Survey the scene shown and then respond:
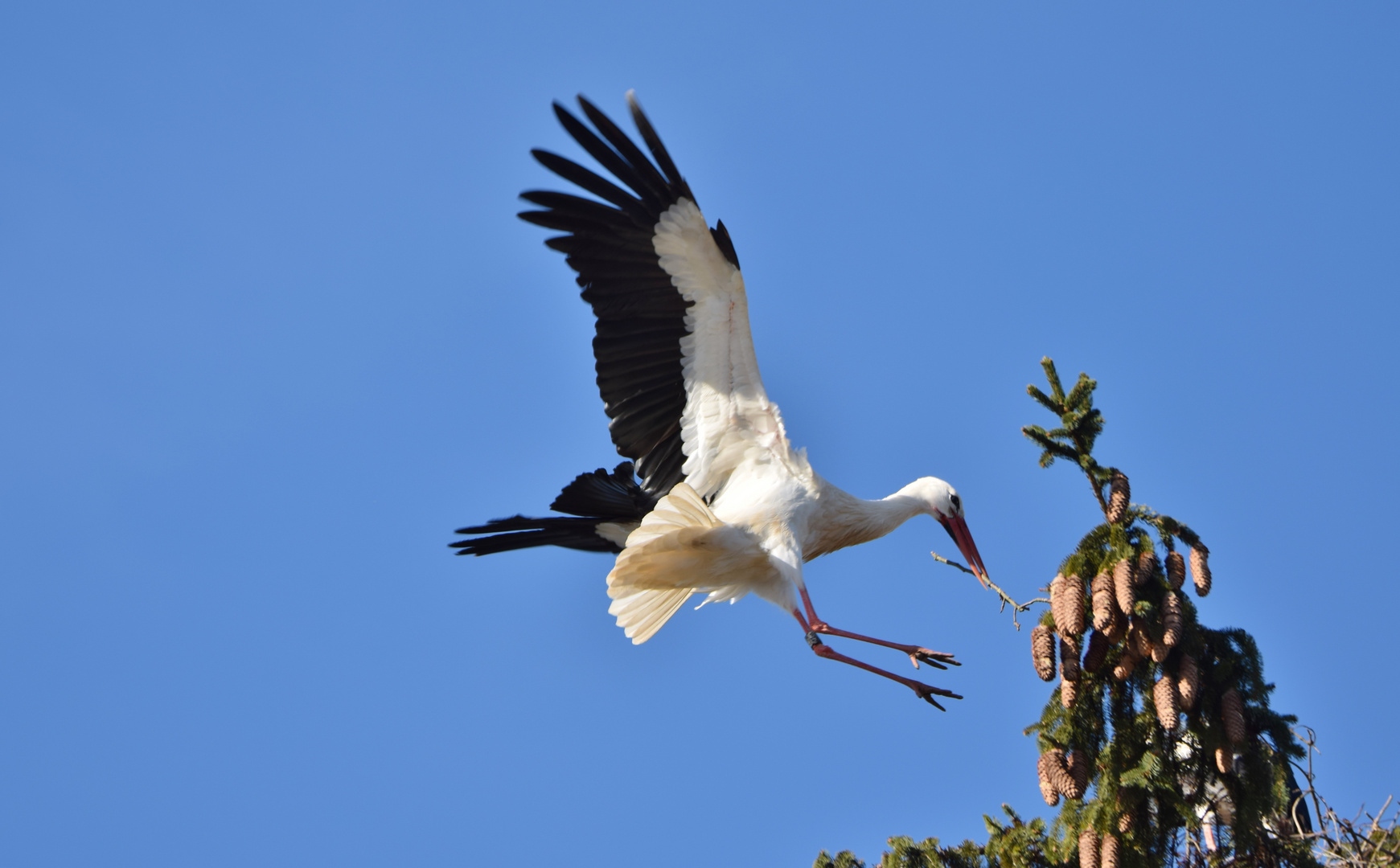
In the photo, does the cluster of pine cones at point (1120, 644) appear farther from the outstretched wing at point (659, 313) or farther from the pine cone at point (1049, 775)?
the outstretched wing at point (659, 313)

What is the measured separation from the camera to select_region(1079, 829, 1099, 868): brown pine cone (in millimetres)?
4082

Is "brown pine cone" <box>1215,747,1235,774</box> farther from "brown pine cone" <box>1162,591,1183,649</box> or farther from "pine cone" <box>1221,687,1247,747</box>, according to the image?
"brown pine cone" <box>1162,591,1183,649</box>

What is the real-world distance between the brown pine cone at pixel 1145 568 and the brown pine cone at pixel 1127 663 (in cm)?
23

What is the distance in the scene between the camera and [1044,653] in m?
4.21

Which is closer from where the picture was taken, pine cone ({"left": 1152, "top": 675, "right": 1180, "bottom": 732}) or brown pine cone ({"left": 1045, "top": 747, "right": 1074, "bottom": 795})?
pine cone ({"left": 1152, "top": 675, "right": 1180, "bottom": 732})

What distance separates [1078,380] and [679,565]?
208 centimetres

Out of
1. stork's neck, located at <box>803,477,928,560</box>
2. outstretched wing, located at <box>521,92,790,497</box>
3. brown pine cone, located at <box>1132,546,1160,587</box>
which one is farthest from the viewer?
stork's neck, located at <box>803,477,928,560</box>

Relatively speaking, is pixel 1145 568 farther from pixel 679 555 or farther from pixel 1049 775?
pixel 679 555

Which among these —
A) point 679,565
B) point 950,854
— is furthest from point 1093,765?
point 679,565

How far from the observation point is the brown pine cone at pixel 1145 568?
4090 mm

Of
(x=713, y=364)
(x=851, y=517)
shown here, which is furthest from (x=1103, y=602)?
(x=713, y=364)

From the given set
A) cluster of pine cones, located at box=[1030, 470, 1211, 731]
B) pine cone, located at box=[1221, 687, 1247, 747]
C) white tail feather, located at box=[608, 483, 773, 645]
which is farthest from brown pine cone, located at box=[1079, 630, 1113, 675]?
white tail feather, located at box=[608, 483, 773, 645]

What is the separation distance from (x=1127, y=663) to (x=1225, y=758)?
43 cm

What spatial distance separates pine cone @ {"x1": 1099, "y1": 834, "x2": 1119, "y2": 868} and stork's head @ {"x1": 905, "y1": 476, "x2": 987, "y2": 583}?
227cm
